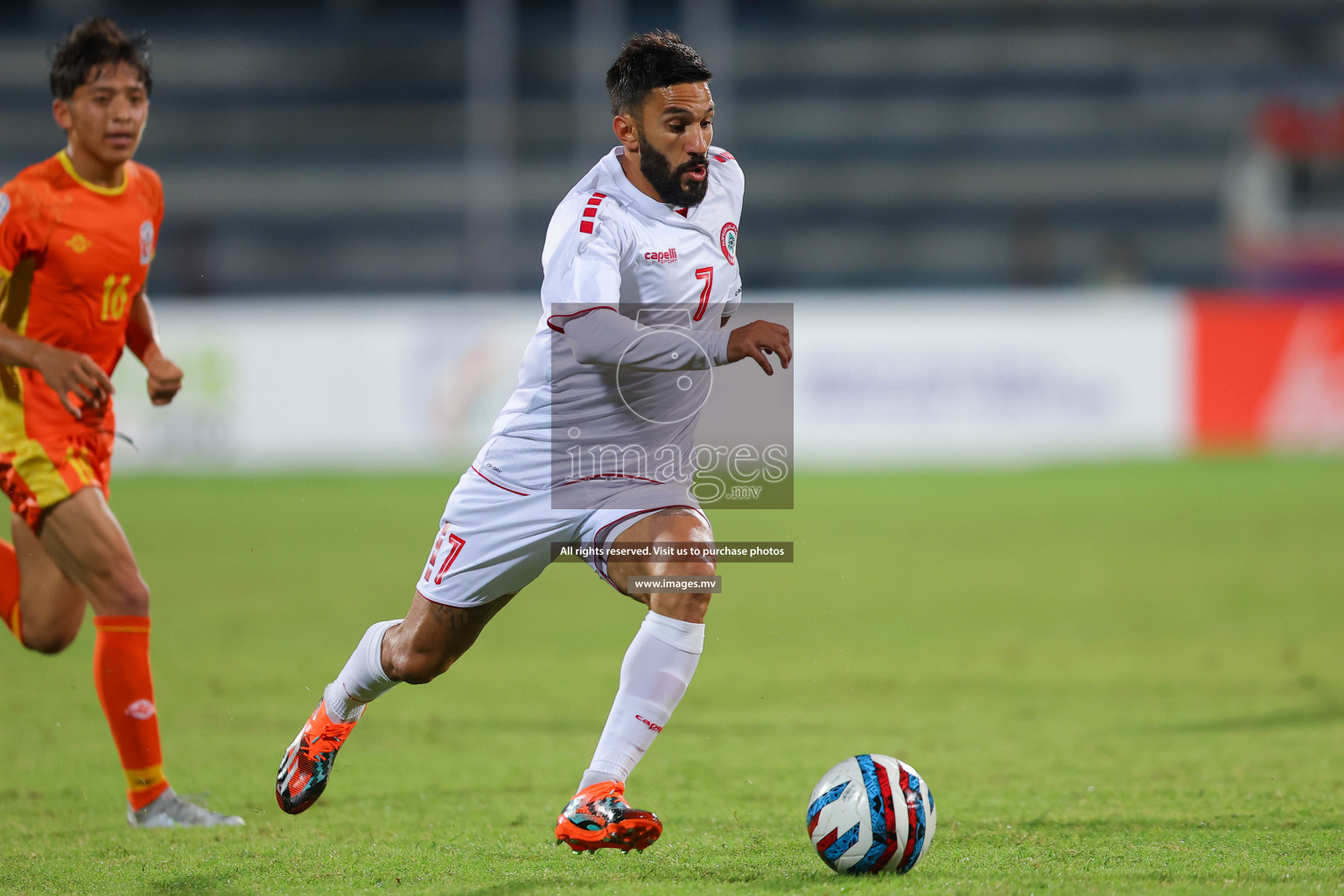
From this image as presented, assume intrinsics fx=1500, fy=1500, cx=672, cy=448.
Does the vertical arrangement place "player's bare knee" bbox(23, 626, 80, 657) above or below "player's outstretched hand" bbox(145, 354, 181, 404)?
below

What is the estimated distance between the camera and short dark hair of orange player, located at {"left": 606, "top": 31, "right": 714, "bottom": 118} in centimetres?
418

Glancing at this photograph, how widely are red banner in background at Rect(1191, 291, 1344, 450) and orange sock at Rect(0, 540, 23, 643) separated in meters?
14.2

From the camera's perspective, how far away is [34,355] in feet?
15.0

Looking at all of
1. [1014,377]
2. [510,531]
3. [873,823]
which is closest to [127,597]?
[510,531]

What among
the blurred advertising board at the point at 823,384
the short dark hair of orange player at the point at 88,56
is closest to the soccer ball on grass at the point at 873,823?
the short dark hair of orange player at the point at 88,56

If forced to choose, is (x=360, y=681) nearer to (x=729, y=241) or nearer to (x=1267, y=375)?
(x=729, y=241)

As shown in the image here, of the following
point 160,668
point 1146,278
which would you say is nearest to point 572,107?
point 1146,278

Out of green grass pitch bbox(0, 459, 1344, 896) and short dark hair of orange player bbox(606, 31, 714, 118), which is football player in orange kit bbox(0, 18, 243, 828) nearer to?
green grass pitch bbox(0, 459, 1344, 896)

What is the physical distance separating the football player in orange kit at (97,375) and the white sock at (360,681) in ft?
1.61

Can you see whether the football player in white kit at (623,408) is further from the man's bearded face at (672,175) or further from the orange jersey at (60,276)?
the orange jersey at (60,276)

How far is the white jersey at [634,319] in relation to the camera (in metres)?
4.17

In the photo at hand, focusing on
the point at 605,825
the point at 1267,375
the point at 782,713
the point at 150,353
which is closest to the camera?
the point at 605,825

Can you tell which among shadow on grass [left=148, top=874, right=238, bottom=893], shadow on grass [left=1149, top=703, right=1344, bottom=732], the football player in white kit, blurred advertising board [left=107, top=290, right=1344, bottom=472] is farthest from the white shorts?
blurred advertising board [left=107, top=290, right=1344, bottom=472]

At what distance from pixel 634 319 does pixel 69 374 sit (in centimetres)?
175
